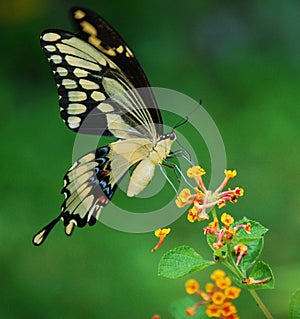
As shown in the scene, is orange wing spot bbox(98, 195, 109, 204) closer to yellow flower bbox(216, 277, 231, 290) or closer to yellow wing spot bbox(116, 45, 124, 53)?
yellow wing spot bbox(116, 45, 124, 53)

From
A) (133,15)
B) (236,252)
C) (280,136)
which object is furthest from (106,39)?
(133,15)

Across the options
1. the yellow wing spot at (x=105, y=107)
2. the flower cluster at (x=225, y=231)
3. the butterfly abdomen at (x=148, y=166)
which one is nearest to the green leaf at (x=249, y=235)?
the flower cluster at (x=225, y=231)

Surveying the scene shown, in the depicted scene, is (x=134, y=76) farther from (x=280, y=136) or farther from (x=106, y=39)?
(x=280, y=136)

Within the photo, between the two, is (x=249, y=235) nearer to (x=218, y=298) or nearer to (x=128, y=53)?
(x=218, y=298)

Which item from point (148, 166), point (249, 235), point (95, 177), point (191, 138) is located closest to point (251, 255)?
point (249, 235)

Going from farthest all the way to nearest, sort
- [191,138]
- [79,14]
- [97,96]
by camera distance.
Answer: [191,138] < [97,96] < [79,14]
